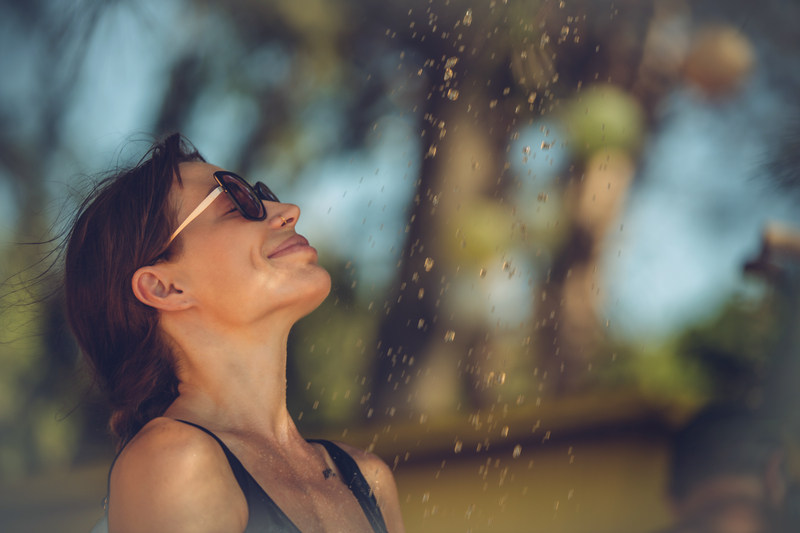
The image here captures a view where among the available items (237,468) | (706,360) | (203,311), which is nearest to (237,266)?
(203,311)

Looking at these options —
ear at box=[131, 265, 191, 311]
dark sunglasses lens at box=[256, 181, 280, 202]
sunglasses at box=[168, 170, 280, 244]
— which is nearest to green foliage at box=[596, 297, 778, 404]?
dark sunglasses lens at box=[256, 181, 280, 202]

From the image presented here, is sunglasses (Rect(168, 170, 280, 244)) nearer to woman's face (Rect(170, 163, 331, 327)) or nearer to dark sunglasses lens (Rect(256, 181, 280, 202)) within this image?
woman's face (Rect(170, 163, 331, 327))

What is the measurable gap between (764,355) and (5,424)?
4.32m

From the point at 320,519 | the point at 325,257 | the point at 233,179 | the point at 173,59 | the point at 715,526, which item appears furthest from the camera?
the point at 715,526

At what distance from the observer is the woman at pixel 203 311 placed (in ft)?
3.68

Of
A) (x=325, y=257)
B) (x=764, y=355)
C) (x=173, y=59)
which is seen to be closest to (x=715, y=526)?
(x=764, y=355)

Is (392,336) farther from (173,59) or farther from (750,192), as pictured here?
(750,192)

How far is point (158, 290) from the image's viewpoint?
113 cm

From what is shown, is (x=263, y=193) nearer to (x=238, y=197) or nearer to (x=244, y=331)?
(x=238, y=197)

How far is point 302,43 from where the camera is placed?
129 inches

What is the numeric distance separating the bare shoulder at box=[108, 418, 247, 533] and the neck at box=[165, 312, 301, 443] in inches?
6.9

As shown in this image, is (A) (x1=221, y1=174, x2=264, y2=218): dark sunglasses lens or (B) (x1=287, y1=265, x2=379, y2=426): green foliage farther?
(B) (x1=287, y1=265, x2=379, y2=426): green foliage

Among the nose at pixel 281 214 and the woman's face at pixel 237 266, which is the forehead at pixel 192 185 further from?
the nose at pixel 281 214

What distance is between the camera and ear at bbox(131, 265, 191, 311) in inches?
43.8
